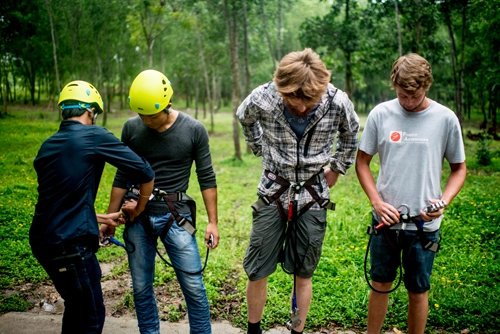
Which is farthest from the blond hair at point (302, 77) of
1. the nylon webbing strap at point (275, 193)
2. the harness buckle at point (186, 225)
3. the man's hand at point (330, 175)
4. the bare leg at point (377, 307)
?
the bare leg at point (377, 307)

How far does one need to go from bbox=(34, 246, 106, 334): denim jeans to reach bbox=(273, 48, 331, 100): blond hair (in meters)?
1.73

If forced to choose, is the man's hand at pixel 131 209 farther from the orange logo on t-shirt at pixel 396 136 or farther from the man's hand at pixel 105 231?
the orange logo on t-shirt at pixel 396 136

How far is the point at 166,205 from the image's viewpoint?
3.14 meters

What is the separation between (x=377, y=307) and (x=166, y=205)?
6.31ft

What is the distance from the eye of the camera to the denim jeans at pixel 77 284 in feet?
8.53

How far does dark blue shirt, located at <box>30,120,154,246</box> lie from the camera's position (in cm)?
256

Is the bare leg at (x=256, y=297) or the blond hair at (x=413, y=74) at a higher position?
the blond hair at (x=413, y=74)

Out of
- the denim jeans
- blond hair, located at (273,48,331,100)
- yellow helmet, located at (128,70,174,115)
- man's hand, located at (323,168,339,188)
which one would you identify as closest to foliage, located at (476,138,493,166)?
man's hand, located at (323,168,339,188)

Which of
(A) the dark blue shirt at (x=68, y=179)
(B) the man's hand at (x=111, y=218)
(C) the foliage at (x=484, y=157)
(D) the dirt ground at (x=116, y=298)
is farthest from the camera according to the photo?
(C) the foliage at (x=484, y=157)

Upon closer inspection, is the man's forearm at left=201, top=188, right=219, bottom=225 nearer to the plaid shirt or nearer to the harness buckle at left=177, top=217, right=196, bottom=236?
the harness buckle at left=177, top=217, right=196, bottom=236

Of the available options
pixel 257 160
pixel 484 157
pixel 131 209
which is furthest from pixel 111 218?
pixel 257 160

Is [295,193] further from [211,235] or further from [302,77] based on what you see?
[302,77]

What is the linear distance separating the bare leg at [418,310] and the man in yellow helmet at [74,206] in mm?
2291

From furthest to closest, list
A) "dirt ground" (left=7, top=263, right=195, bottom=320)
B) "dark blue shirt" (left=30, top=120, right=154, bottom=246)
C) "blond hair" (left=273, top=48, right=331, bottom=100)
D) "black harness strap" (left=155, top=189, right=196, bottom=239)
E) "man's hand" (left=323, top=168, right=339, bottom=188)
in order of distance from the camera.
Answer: "dirt ground" (left=7, top=263, right=195, bottom=320), "man's hand" (left=323, top=168, right=339, bottom=188), "black harness strap" (left=155, top=189, right=196, bottom=239), "blond hair" (left=273, top=48, right=331, bottom=100), "dark blue shirt" (left=30, top=120, right=154, bottom=246)
